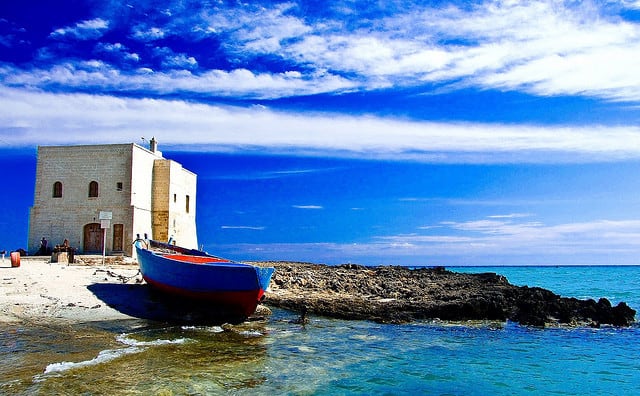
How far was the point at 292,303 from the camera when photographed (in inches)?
634

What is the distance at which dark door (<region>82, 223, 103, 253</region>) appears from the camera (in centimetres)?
2722

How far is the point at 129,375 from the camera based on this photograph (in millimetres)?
7965

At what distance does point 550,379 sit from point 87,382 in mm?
7786

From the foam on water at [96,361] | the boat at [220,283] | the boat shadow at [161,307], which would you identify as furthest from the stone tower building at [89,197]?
the foam on water at [96,361]

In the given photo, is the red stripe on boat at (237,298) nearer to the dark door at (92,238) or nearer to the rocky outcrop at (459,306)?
the rocky outcrop at (459,306)

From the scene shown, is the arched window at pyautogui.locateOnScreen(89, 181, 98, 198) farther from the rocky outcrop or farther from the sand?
the rocky outcrop

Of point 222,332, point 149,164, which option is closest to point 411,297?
point 222,332

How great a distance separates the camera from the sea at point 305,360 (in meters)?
7.86

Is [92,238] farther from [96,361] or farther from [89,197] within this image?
[96,361]

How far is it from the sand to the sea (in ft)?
2.39

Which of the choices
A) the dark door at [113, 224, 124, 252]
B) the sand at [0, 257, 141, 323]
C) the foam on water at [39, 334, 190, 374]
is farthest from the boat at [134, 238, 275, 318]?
the dark door at [113, 224, 124, 252]

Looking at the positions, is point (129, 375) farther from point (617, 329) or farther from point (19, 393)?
point (617, 329)

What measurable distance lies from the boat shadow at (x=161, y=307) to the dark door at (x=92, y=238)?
525 inches

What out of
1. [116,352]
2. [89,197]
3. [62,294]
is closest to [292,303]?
[62,294]
